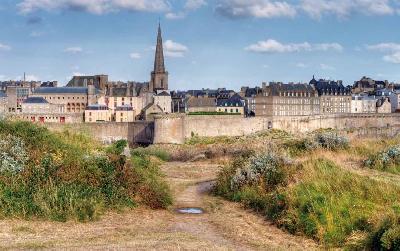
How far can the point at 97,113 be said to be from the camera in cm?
7088

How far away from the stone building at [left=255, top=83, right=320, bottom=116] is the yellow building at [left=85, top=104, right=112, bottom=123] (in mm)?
23781

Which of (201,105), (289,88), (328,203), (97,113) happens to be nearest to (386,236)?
(328,203)

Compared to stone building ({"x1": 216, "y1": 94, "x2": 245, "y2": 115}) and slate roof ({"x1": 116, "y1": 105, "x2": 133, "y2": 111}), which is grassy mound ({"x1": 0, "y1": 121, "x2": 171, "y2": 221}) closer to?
slate roof ({"x1": 116, "y1": 105, "x2": 133, "y2": 111})

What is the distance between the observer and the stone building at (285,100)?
8588 cm

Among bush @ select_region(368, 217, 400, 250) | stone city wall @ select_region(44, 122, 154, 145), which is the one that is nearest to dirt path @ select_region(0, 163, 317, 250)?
bush @ select_region(368, 217, 400, 250)

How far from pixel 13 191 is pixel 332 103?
87385 mm

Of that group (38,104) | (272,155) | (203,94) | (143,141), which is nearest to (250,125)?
(143,141)

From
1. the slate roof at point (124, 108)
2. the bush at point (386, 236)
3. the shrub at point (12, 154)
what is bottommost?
the bush at point (386, 236)

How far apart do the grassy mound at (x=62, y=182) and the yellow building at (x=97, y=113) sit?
5545 cm

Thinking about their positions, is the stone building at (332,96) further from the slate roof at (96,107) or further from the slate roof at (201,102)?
the slate roof at (96,107)

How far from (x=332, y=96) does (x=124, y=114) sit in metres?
36.2

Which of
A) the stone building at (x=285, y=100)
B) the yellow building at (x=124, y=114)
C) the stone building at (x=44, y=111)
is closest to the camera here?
the stone building at (x=44, y=111)

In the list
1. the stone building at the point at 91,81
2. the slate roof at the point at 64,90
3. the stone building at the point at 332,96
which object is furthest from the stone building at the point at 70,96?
the stone building at the point at 332,96

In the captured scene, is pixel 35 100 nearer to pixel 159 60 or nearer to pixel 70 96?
pixel 70 96
